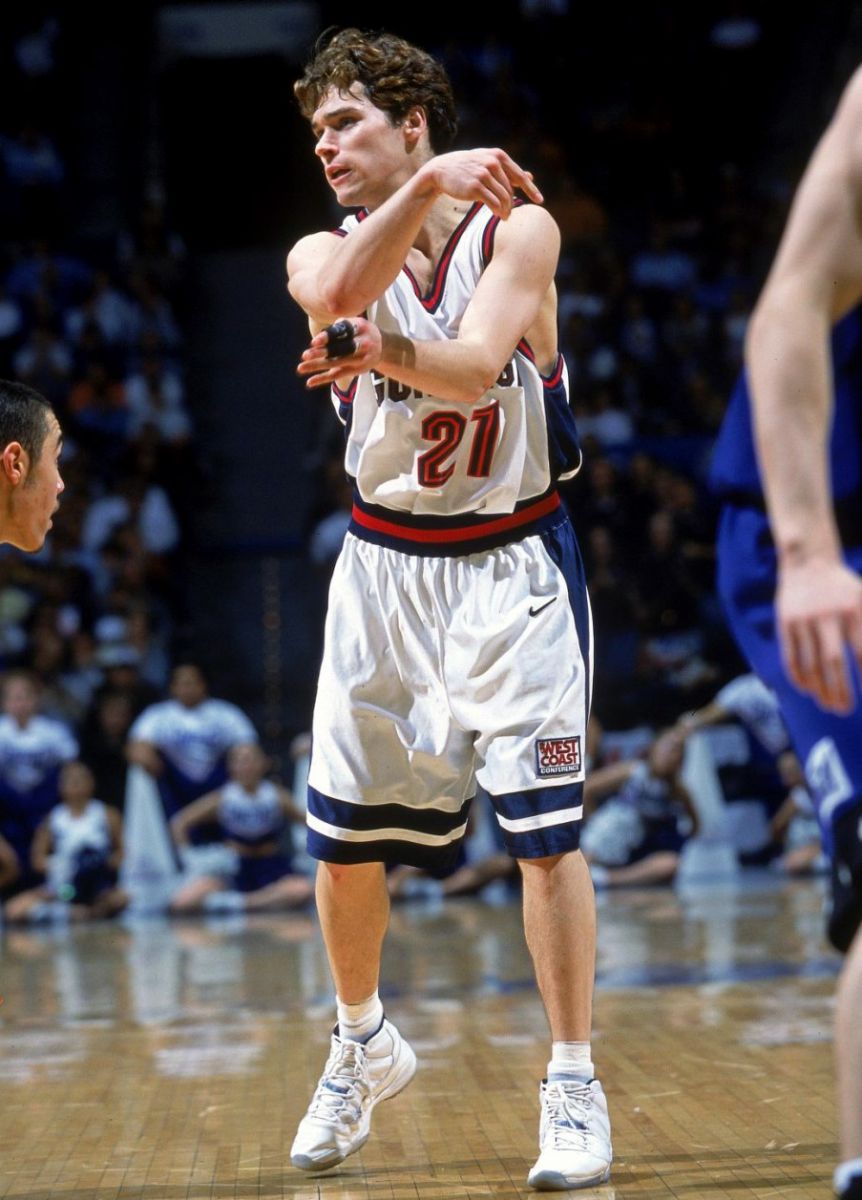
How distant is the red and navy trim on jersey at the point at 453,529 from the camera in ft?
11.4

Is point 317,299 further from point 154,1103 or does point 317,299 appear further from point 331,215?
point 331,215

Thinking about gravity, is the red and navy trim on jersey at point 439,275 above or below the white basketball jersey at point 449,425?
above

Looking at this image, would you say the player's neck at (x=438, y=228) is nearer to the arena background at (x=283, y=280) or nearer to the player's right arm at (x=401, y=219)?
the player's right arm at (x=401, y=219)

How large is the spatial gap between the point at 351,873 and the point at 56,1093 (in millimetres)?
1128

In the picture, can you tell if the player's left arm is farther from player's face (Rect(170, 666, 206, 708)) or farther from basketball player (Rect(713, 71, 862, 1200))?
player's face (Rect(170, 666, 206, 708))

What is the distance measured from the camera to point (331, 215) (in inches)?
650

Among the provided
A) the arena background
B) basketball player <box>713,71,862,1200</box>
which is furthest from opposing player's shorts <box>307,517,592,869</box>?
the arena background

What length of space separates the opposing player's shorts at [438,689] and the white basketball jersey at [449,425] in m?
0.12

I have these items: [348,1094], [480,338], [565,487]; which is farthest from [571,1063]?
[565,487]

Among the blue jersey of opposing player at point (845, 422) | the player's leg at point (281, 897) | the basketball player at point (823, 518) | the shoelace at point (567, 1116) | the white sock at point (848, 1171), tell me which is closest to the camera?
the white sock at point (848, 1171)

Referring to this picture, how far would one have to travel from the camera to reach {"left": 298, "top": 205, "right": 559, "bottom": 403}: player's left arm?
3.02 m

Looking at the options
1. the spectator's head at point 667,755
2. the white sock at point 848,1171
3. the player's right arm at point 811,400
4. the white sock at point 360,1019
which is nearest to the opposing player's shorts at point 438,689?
the white sock at point 360,1019

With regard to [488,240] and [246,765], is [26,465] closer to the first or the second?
[488,240]

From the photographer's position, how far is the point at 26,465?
3.52 m
